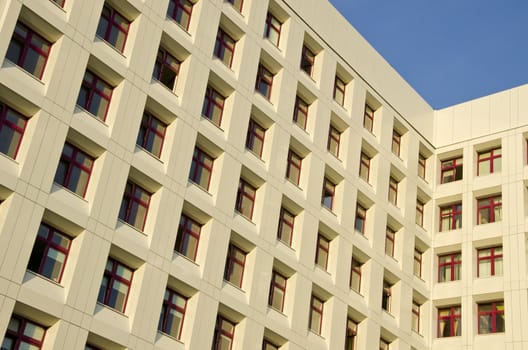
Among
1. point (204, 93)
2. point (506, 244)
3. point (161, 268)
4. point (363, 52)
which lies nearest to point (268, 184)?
point (204, 93)

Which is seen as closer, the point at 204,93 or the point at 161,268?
the point at 161,268

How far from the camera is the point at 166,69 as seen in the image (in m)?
33.1

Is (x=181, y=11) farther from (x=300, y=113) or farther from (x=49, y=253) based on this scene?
(x=49, y=253)

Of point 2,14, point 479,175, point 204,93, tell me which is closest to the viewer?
point 2,14

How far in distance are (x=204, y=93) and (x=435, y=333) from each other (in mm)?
18613

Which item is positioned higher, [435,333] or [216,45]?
[216,45]

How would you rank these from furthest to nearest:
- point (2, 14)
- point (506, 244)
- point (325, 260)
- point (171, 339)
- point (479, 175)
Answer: point (479, 175), point (506, 244), point (325, 260), point (171, 339), point (2, 14)

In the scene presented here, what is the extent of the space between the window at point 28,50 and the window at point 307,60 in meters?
14.8

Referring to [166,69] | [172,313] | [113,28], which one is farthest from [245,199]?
[113,28]

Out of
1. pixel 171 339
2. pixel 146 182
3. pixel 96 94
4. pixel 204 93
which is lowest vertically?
pixel 171 339

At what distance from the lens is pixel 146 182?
30.3 metres

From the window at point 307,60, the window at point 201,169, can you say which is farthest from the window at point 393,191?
the window at point 201,169

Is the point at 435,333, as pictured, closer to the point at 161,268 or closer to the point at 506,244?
the point at 506,244

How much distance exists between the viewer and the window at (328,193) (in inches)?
1531
